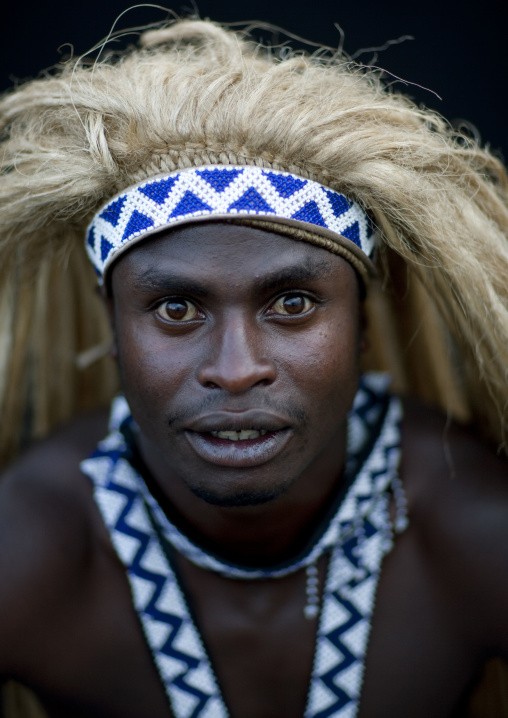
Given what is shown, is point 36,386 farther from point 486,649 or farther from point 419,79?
point 419,79

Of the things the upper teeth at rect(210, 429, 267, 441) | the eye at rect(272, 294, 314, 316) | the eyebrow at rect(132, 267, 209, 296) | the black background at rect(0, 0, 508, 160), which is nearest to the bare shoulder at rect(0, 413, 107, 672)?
the upper teeth at rect(210, 429, 267, 441)

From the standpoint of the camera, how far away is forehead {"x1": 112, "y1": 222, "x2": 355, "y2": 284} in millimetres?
1325

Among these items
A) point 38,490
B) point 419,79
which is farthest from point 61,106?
point 419,79

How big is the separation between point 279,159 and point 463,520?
0.90m

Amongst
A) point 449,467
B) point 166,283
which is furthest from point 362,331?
point 166,283

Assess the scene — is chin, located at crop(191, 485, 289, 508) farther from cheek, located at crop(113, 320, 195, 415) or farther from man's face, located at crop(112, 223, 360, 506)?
cheek, located at crop(113, 320, 195, 415)

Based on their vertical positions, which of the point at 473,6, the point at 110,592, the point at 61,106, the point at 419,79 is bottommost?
the point at 110,592

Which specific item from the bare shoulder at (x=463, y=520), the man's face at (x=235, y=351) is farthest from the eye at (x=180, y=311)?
the bare shoulder at (x=463, y=520)

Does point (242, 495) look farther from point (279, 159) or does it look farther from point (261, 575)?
point (279, 159)

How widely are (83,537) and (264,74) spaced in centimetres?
108

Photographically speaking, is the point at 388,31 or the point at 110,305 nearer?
the point at 110,305

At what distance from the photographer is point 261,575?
5.29ft

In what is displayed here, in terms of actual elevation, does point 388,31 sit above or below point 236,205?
above

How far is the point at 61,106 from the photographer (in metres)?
1.53
